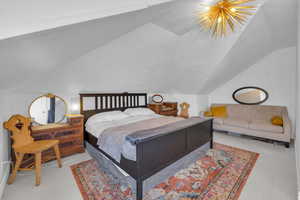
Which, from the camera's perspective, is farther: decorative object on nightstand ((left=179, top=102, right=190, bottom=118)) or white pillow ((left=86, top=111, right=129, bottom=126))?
decorative object on nightstand ((left=179, top=102, right=190, bottom=118))

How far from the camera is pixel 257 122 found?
3562mm

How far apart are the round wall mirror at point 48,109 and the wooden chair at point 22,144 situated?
1.92 ft

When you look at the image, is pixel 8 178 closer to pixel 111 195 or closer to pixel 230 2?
pixel 111 195

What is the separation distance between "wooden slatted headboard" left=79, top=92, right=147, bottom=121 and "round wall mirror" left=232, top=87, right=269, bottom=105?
132 inches

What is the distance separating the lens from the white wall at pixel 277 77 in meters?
3.63

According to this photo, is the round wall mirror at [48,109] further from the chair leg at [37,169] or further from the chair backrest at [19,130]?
the chair leg at [37,169]

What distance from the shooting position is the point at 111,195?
1.66m

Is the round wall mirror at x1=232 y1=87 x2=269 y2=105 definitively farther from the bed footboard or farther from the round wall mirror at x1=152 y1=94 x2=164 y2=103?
the bed footboard

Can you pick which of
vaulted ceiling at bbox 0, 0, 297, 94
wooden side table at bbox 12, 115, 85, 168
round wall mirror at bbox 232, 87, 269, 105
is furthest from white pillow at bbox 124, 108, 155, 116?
round wall mirror at bbox 232, 87, 269, 105

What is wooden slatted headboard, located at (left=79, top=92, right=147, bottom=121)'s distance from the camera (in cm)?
327

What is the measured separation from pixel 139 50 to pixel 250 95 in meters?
4.05

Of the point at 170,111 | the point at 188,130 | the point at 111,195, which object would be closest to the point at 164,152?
the point at 188,130

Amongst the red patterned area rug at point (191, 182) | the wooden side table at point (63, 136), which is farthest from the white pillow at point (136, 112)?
the red patterned area rug at point (191, 182)

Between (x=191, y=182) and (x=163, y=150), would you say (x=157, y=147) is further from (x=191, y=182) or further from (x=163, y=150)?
(x=191, y=182)
